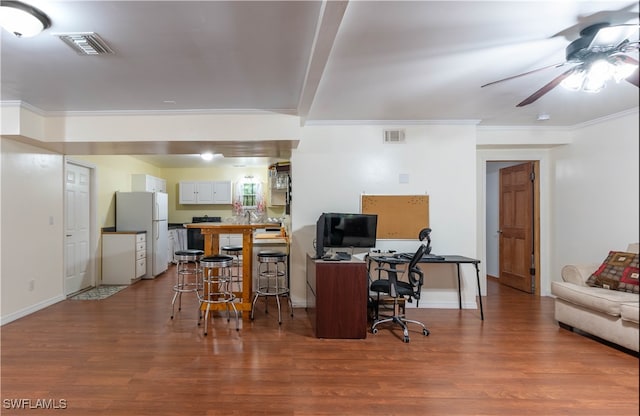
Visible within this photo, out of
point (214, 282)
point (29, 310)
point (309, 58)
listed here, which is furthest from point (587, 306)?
point (29, 310)

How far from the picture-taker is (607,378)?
2498 millimetres

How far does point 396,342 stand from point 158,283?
171 inches

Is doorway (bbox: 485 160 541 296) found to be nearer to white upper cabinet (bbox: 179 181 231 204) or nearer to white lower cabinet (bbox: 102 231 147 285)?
white upper cabinet (bbox: 179 181 231 204)

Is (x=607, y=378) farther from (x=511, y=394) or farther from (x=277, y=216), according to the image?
(x=277, y=216)

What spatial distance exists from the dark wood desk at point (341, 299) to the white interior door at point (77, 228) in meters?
3.94

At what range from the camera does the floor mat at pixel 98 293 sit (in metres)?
4.69

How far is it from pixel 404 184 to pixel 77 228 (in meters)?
4.98

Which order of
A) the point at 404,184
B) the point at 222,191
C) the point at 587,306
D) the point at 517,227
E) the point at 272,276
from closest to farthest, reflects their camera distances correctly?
the point at 587,306 → the point at 272,276 → the point at 404,184 → the point at 517,227 → the point at 222,191

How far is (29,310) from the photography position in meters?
3.96

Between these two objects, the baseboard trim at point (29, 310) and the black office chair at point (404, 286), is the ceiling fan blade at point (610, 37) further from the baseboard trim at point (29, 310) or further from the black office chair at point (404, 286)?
the baseboard trim at point (29, 310)

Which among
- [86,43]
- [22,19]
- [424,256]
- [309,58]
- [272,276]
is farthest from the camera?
[272,276]

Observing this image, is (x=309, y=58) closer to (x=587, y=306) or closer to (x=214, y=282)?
(x=214, y=282)

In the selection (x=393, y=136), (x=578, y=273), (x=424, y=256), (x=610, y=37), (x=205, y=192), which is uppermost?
(x=610, y=37)

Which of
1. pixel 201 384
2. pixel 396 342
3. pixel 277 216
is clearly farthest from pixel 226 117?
pixel 277 216
